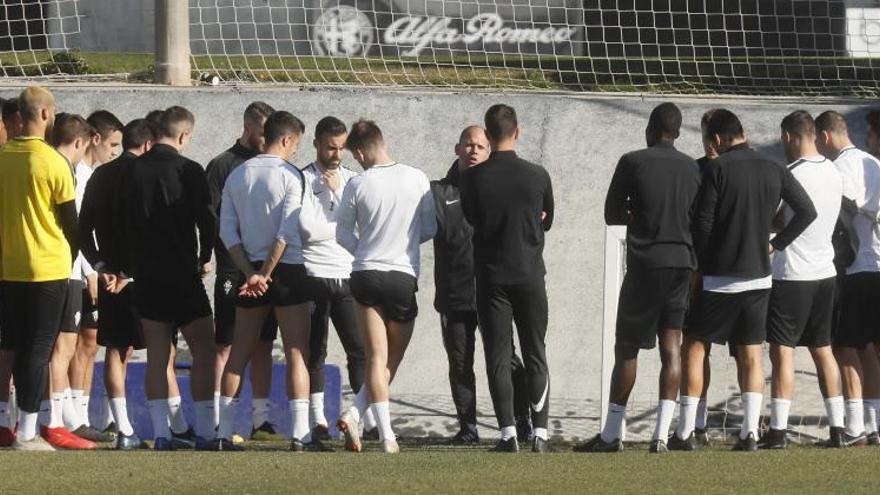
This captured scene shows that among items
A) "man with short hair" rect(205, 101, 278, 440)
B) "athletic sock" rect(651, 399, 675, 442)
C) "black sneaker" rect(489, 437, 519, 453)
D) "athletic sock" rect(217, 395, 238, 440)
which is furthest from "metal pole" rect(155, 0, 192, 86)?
"athletic sock" rect(651, 399, 675, 442)

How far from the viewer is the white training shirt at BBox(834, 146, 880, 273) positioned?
10.3 m

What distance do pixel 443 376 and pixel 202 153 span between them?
2.26 metres

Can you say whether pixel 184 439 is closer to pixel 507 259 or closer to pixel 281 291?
pixel 281 291

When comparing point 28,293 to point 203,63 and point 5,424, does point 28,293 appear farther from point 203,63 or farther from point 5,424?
point 203,63

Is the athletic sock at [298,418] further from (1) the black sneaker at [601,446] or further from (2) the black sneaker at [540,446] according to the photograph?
(1) the black sneaker at [601,446]

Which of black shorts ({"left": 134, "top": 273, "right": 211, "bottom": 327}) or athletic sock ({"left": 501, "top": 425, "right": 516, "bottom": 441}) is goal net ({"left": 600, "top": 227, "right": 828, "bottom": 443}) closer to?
athletic sock ({"left": 501, "top": 425, "right": 516, "bottom": 441})

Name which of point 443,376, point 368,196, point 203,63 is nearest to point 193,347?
point 368,196

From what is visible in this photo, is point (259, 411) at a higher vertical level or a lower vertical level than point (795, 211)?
lower

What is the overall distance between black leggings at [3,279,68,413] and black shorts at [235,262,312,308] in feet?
3.33

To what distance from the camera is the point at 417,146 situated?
12.2 m

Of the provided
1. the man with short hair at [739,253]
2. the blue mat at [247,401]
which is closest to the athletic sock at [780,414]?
the man with short hair at [739,253]

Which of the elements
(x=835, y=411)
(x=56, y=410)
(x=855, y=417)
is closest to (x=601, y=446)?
(x=835, y=411)

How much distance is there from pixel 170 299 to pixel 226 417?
72 cm

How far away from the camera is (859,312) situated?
34.3 ft
